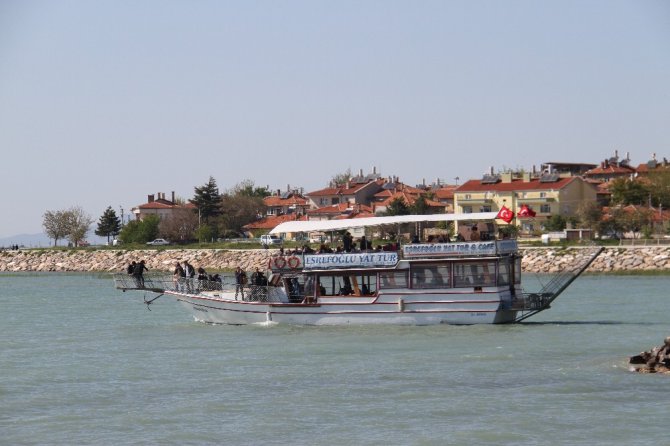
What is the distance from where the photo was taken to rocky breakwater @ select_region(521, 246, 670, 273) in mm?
81438

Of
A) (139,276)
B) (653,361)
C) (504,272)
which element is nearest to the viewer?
(653,361)

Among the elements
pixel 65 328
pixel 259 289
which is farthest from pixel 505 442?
pixel 65 328

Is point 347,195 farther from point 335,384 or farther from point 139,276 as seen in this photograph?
point 335,384

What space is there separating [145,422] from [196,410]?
4.72 ft

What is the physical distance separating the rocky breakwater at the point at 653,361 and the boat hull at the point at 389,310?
378 inches

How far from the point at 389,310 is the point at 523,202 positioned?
8024cm

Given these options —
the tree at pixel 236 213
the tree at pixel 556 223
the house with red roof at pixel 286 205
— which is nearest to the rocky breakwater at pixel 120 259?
the tree at pixel 236 213

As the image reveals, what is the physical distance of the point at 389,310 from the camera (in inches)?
1570

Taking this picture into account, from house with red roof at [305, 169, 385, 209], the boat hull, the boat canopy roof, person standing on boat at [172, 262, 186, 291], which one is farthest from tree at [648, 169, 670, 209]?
the boat hull

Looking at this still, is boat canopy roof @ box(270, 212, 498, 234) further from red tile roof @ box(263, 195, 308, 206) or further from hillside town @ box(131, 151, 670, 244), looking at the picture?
red tile roof @ box(263, 195, 308, 206)

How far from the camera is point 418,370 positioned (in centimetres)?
3078

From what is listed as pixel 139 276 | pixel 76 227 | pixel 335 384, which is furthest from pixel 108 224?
pixel 335 384

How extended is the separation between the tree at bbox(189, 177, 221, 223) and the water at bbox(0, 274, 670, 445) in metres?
86.5

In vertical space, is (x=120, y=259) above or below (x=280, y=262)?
above
